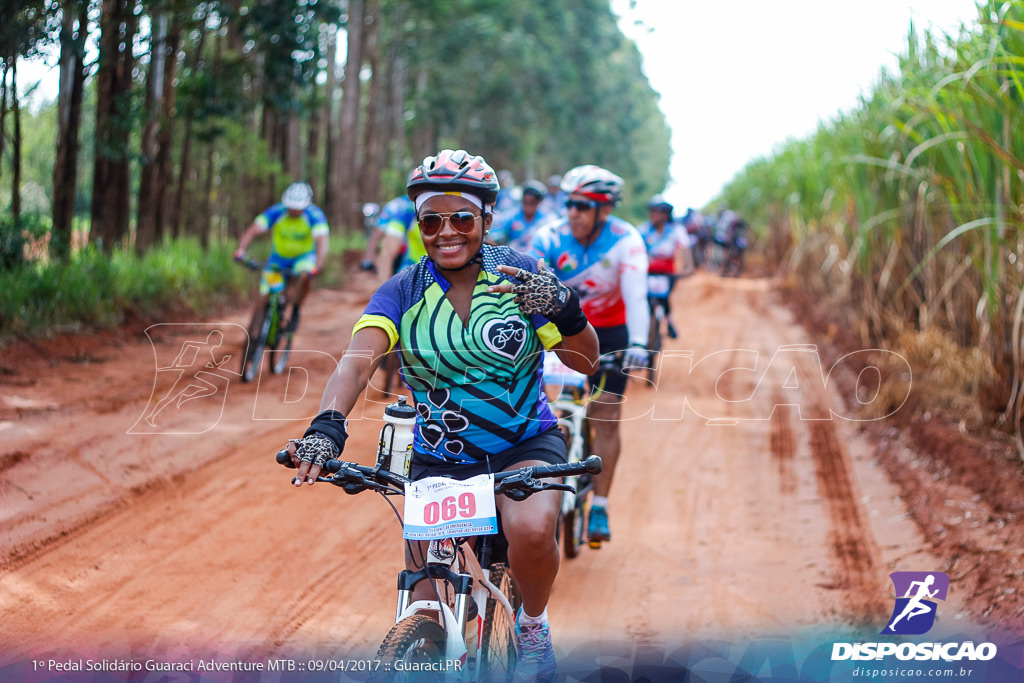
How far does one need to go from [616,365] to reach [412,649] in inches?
120

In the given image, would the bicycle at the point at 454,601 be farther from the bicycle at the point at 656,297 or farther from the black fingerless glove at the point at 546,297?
the bicycle at the point at 656,297

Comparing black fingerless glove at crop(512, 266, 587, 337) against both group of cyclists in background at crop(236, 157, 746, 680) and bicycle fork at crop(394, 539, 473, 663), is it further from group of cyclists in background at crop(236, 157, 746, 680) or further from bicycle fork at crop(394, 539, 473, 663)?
bicycle fork at crop(394, 539, 473, 663)

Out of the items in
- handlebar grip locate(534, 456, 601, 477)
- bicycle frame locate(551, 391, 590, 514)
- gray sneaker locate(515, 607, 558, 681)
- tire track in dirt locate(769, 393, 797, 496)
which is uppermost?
handlebar grip locate(534, 456, 601, 477)

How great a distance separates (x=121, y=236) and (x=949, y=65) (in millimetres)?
11920

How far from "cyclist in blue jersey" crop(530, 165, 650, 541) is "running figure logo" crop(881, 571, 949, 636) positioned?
Result: 1.70 metres

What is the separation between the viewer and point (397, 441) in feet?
10.7

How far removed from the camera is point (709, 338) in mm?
17094

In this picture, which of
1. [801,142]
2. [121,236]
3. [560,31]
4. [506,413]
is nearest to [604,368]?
[506,413]

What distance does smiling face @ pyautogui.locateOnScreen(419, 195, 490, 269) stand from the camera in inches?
134

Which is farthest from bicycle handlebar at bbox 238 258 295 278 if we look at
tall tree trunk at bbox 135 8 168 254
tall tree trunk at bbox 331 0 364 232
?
tall tree trunk at bbox 331 0 364 232

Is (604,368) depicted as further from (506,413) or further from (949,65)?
(949,65)

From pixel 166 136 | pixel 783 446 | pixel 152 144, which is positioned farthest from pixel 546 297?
pixel 166 136

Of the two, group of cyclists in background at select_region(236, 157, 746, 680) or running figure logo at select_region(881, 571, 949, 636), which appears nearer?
group of cyclists in background at select_region(236, 157, 746, 680)

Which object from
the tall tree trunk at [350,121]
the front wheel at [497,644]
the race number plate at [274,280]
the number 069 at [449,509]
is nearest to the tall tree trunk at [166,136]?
the race number plate at [274,280]
